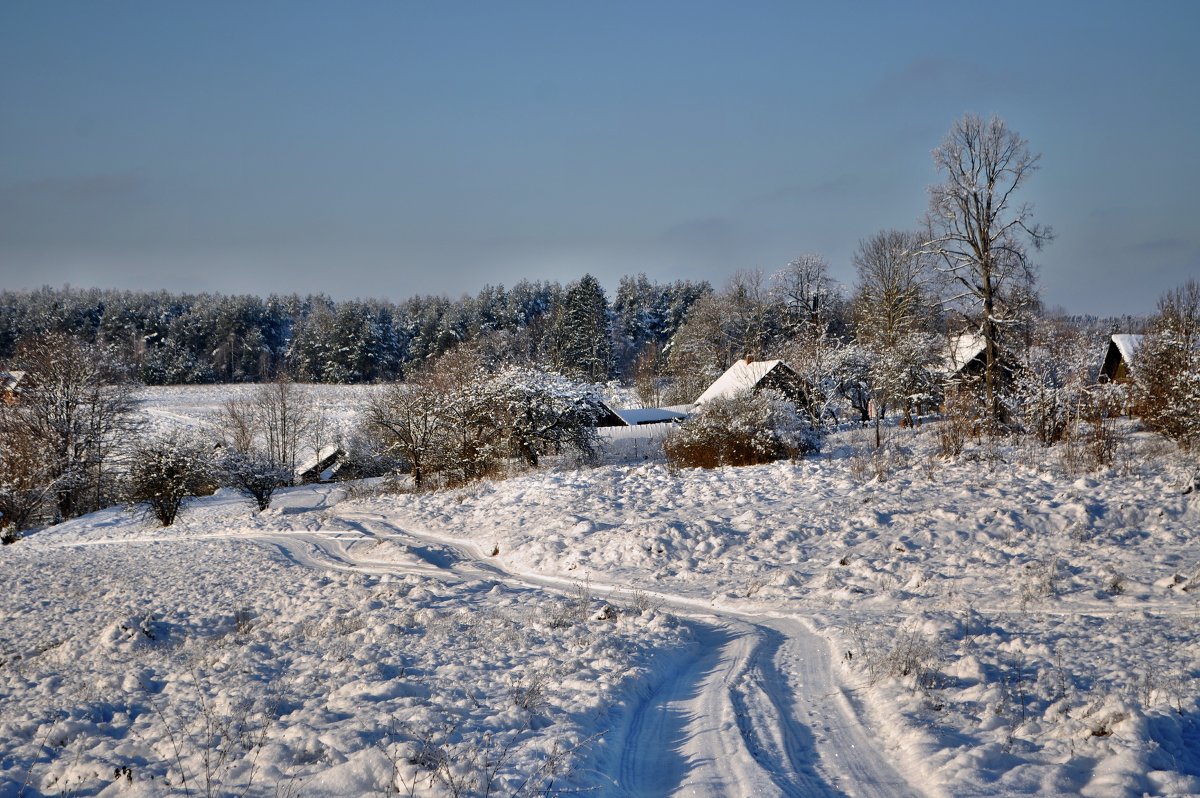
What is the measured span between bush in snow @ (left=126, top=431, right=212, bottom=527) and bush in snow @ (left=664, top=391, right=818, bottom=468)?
55.4 feet

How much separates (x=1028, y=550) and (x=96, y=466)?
35.9 metres

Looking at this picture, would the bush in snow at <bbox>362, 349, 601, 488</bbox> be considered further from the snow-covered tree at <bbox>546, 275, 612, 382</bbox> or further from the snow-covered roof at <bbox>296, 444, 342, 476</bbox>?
the snow-covered tree at <bbox>546, 275, 612, 382</bbox>

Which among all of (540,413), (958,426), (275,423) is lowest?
(958,426)

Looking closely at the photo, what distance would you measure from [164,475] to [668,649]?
77.8ft

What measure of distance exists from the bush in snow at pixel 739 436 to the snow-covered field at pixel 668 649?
6.18 metres

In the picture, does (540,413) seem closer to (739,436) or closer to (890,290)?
(739,436)

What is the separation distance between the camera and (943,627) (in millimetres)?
7500

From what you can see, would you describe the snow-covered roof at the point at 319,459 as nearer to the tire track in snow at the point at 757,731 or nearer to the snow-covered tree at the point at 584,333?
the snow-covered tree at the point at 584,333

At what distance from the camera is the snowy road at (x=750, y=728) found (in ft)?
15.8

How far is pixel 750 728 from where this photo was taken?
18.5 feet

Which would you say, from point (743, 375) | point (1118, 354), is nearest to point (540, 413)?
point (743, 375)

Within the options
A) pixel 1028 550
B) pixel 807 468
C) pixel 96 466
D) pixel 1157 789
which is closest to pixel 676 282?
pixel 96 466

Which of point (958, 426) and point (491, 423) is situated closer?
point (958, 426)

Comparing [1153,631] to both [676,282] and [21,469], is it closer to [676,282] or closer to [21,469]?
[21,469]
